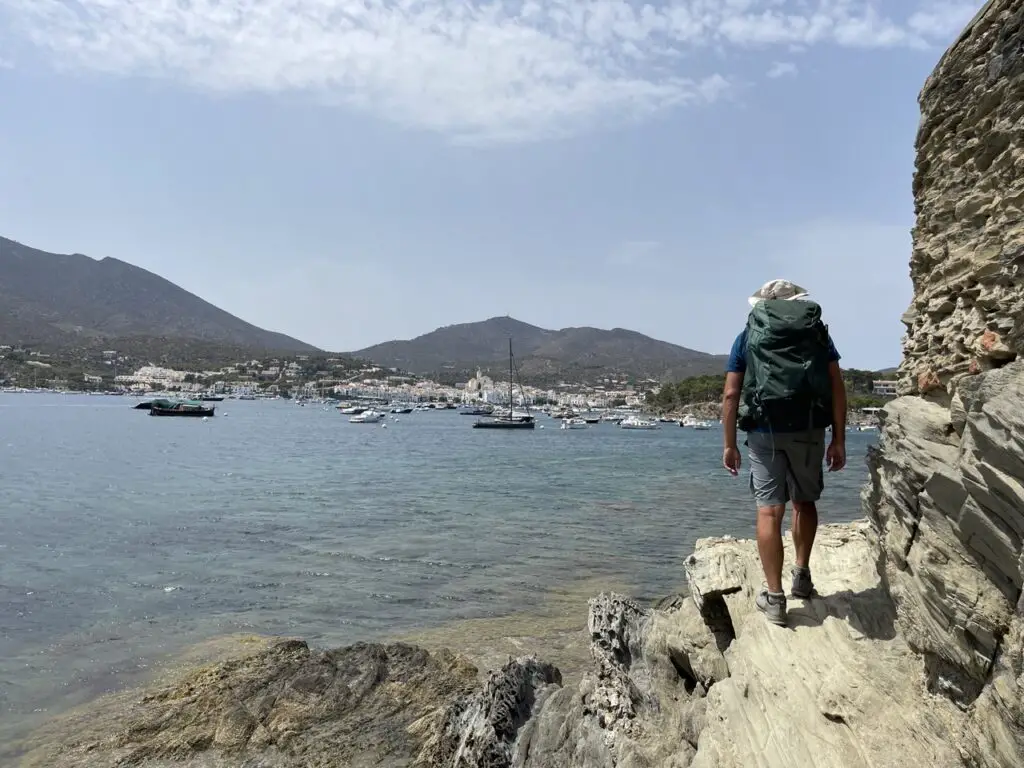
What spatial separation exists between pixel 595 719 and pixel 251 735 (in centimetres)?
403

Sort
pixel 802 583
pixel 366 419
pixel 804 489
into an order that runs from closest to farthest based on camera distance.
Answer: pixel 804 489 < pixel 802 583 < pixel 366 419

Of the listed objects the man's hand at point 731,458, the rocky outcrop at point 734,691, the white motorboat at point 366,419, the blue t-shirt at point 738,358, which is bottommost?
the white motorboat at point 366,419

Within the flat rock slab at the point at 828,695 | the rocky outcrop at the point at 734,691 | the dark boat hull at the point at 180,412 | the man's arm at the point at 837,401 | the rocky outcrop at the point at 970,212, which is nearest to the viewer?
the flat rock slab at the point at 828,695

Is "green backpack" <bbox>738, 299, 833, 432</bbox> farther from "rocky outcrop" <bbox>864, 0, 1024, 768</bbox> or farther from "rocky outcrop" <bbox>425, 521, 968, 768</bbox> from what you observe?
"rocky outcrop" <bbox>425, 521, 968, 768</bbox>

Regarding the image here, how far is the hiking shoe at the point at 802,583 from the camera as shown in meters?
4.84

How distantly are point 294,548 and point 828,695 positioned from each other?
52.3ft

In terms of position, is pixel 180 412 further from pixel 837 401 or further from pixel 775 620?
pixel 837 401

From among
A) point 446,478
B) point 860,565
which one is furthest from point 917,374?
point 446,478

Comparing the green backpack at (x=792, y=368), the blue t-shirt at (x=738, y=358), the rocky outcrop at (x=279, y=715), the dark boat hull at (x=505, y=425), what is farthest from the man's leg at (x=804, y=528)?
the dark boat hull at (x=505, y=425)

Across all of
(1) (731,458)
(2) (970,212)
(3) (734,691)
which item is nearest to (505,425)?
(1) (731,458)

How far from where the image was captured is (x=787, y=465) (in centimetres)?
468

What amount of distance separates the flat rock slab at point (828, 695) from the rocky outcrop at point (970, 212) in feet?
5.01

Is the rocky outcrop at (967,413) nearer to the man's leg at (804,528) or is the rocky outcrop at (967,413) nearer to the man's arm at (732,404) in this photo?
the man's leg at (804,528)

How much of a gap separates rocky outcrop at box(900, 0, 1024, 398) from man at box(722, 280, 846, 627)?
25.2 inches
